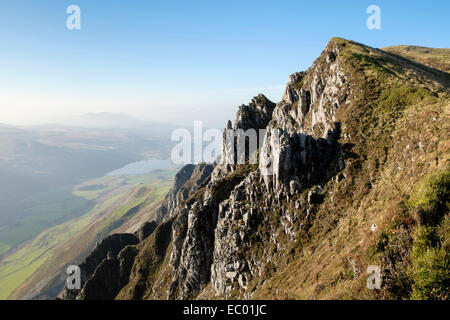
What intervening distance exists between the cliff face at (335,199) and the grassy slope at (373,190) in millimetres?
184

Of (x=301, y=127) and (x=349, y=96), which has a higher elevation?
(x=349, y=96)

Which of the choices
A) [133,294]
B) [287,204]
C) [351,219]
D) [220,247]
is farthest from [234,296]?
[133,294]

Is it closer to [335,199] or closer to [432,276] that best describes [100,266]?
[335,199]

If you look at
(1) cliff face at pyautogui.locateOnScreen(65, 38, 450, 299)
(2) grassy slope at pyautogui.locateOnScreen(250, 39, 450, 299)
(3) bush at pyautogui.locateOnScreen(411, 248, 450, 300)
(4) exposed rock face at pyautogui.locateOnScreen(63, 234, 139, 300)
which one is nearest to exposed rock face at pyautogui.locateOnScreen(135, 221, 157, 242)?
(4) exposed rock face at pyautogui.locateOnScreen(63, 234, 139, 300)

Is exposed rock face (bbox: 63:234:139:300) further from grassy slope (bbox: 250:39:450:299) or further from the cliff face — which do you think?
grassy slope (bbox: 250:39:450:299)

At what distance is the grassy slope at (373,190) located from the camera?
2078cm

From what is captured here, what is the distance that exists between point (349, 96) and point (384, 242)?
54435 millimetres

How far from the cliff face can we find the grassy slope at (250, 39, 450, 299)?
184 mm

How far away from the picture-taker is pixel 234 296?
164ft

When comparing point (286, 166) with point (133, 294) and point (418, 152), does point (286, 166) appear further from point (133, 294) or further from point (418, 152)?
point (133, 294)

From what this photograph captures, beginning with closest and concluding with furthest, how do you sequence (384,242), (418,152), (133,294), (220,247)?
(384,242), (418,152), (220,247), (133,294)

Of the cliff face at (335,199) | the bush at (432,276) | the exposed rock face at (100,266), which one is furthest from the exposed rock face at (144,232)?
the bush at (432,276)

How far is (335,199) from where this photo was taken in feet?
147

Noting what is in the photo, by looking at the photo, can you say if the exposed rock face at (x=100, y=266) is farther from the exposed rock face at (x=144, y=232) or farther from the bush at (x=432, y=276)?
the bush at (x=432, y=276)
